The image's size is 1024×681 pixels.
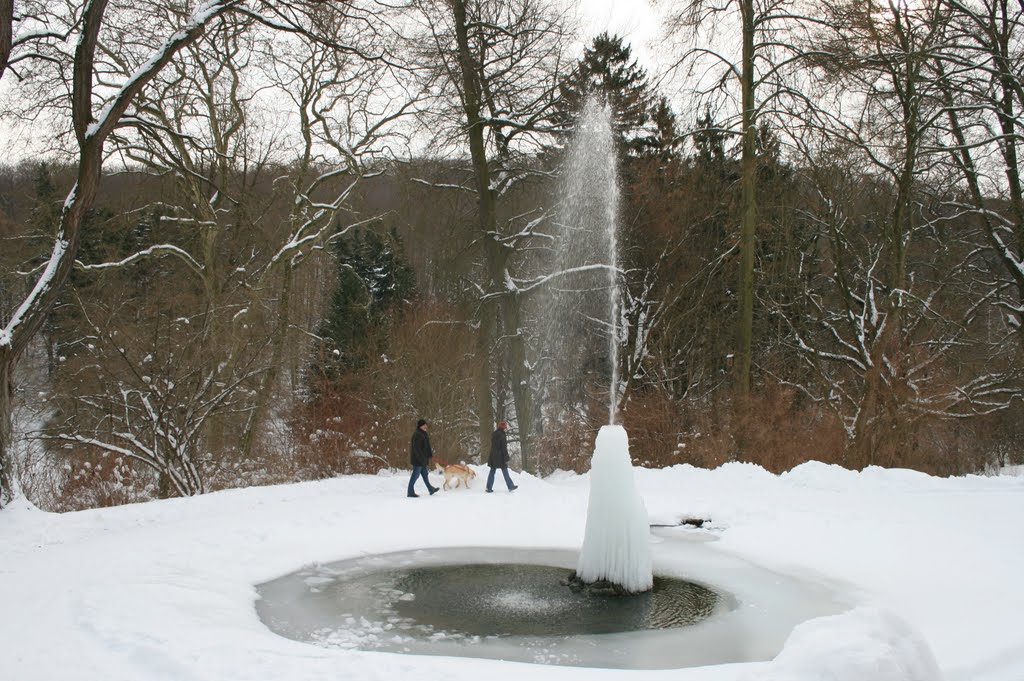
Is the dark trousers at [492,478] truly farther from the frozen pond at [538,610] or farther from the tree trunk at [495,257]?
the frozen pond at [538,610]

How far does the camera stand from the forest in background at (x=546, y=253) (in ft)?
55.7

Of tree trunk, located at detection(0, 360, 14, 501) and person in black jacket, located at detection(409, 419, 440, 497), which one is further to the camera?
person in black jacket, located at detection(409, 419, 440, 497)

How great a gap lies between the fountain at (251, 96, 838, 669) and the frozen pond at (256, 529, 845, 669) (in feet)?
0.04

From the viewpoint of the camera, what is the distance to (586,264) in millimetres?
23625

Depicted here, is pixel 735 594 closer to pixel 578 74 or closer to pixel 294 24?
pixel 294 24

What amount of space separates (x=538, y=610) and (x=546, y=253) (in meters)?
18.3

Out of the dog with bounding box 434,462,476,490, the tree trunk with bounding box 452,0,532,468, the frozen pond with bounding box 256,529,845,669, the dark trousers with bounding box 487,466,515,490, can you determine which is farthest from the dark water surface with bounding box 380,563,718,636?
the tree trunk with bounding box 452,0,532,468

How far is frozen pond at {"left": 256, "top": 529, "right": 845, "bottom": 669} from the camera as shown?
21.8ft

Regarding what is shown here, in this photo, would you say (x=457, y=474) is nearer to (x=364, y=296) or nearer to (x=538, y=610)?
(x=538, y=610)

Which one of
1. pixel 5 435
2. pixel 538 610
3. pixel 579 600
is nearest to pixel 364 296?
pixel 5 435

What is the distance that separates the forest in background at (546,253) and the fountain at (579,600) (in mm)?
8091

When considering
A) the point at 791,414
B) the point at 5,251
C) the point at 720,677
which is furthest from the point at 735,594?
the point at 5,251

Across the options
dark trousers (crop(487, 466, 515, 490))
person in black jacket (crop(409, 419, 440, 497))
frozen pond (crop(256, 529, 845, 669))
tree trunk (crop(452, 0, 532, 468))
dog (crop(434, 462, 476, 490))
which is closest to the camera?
frozen pond (crop(256, 529, 845, 669))

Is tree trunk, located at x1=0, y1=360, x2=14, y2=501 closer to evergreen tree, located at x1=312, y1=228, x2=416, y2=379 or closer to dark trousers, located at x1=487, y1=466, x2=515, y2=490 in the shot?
dark trousers, located at x1=487, y1=466, x2=515, y2=490
